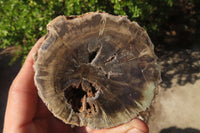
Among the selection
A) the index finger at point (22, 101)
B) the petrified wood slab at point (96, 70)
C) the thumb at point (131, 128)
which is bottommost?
the thumb at point (131, 128)

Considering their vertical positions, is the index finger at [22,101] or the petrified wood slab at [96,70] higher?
the petrified wood slab at [96,70]

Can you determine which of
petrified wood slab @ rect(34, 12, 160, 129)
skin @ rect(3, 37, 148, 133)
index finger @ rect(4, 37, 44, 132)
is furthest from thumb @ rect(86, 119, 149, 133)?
index finger @ rect(4, 37, 44, 132)

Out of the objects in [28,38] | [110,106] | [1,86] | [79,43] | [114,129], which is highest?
[79,43]

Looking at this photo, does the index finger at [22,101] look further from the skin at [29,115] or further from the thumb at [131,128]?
the thumb at [131,128]

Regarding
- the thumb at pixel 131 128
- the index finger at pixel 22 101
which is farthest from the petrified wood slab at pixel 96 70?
the index finger at pixel 22 101

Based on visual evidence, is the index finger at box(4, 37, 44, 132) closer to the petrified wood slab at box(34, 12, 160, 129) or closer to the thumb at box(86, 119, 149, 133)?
the petrified wood slab at box(34, 12, 160, 129)

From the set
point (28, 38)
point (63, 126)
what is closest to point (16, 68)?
point (28, 38)

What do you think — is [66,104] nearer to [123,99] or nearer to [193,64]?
[123,99]
